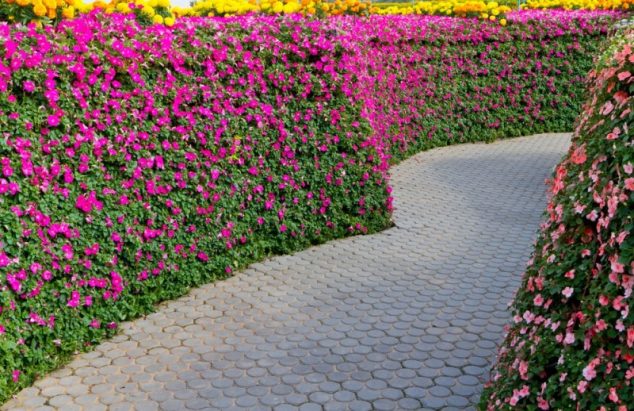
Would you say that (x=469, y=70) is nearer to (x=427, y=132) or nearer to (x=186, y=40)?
(x=427, y=132)

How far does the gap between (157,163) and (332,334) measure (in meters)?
1.86

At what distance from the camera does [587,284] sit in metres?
3.17

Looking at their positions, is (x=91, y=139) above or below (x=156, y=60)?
below

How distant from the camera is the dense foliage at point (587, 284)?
116 inches

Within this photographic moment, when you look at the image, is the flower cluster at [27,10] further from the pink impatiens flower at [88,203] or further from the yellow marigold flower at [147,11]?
the pink impatiens flower at [88,203]

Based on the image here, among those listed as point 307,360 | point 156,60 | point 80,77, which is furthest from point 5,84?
point 307,360

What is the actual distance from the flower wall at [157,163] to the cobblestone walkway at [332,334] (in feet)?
0.95

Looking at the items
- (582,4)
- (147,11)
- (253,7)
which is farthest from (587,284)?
(582,4)

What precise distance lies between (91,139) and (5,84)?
0.77 meters

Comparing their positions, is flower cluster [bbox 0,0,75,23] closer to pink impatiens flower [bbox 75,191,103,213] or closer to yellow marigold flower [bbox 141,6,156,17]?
yellow marigold flower [bbox 141,6,156,17]

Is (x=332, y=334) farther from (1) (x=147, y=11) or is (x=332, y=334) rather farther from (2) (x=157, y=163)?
(1) (x=147, y=11)

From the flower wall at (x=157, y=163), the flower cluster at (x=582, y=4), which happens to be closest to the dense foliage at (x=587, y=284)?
the flower wall at (x=157, y=163)

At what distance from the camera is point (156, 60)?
597 cm

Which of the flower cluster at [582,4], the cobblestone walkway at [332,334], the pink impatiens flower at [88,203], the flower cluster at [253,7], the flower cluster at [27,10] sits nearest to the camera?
the cobblestone walkway at [332,334]
